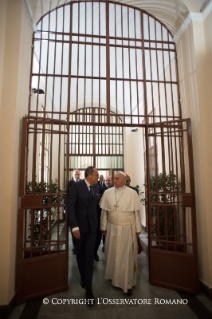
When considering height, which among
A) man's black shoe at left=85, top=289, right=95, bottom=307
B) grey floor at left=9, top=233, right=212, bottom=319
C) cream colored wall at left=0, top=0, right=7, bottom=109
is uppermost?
cream colored wall at left=0, top=0, right=7, bottom=109

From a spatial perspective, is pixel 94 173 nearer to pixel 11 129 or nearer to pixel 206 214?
pixel 11 129

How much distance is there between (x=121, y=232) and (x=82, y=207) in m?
0.69

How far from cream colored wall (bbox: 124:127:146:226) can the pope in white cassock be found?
3744 mm

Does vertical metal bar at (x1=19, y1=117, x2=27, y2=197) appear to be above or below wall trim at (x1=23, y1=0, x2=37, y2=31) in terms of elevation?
below

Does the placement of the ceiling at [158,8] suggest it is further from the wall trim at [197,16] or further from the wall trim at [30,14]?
the wall trim at [197,16]

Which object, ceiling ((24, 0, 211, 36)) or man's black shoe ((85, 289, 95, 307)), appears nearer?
man's black shoe ((85, 289, 95, 307))

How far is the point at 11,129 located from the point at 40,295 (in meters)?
2.24

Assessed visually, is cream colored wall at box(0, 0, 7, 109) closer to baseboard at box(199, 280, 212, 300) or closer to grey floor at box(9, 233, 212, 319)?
grey floor at box(9, 233, 212, 319)

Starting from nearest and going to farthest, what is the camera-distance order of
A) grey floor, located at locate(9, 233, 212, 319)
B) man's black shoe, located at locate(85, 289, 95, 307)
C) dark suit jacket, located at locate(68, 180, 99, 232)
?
grey floor, located at locate(9, 233, 212, 319) → man's black shoe, located at locate(85, 289, 95, 307) → dark suit jacket, located at locate(68, 180, 99, 232)

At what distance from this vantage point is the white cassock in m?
Result: 3.00

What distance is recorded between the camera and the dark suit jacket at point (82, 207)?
293 centimetres

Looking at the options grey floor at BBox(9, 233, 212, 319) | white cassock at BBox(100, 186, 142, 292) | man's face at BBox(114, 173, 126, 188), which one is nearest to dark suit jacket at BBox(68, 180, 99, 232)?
white cassock at BBox(100, 186, 142, 292)

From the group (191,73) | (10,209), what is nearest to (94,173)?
(10,209)

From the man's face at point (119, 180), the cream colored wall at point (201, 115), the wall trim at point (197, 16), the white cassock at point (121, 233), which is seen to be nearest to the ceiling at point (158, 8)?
the wall trim at point (197, 16)
